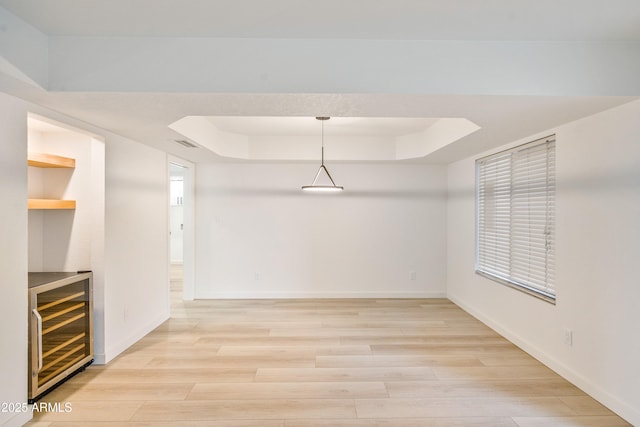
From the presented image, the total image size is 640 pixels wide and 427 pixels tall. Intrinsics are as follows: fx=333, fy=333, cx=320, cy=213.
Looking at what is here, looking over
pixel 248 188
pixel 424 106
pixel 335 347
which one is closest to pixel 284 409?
pixel 335 347

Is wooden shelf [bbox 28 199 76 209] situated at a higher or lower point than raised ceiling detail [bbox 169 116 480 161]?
lower

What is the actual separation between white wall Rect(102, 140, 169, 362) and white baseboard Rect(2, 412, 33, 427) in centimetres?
83

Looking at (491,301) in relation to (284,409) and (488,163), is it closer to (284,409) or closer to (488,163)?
(488,163)

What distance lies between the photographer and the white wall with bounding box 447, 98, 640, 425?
228cm

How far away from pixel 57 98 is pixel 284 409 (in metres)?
2.66

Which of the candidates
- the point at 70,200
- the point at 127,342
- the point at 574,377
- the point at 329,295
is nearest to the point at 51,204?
the point at 70,200

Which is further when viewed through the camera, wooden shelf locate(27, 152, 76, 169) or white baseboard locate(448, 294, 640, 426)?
wooden shelf locate(27, 152, 76, 169)

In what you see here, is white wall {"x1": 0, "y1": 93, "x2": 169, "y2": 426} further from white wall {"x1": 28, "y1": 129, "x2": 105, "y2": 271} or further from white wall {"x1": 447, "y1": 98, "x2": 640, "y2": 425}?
white wall {"x1": 447, "y1": 98, "x2": 640, "y2": 425}

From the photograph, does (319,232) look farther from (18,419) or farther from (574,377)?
(18,419)

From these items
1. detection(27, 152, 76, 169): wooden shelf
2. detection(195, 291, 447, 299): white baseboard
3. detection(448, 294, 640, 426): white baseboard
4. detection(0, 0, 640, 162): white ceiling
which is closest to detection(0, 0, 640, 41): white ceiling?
detection(0, 0, 640, 162): white ceiling

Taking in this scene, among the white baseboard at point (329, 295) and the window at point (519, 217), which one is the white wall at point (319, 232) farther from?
the window at point (519, 217)

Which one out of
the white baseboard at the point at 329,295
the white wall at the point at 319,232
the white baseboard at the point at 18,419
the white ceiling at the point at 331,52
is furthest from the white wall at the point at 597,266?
the white baseboard at the point at 18,419

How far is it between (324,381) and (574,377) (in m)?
2.06

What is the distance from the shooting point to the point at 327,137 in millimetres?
5004
